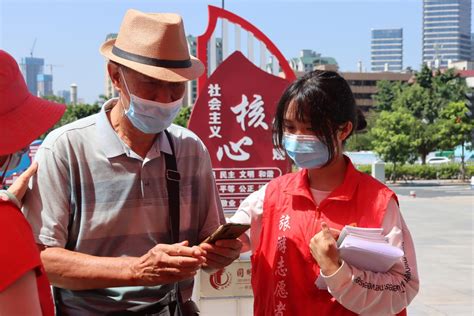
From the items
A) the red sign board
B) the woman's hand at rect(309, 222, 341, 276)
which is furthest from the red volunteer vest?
the red sign board

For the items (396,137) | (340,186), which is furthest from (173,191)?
(396,137)

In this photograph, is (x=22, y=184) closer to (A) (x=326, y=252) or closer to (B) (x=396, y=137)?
(A) (x=326, y=252)

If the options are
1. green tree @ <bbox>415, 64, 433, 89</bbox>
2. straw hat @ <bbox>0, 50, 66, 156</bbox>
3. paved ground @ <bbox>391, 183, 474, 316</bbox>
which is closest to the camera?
straw hat @ <bbox>0, 50, 66, 156</bbox>

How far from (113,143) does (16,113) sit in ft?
1.68

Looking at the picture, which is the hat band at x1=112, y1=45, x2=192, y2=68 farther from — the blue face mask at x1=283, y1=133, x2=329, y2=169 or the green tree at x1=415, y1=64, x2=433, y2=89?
the green tree at x1=415, y1=64, x2=433, y2=89

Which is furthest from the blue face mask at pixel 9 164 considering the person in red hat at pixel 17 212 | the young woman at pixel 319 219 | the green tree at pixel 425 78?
the green tree at pixel 425 78

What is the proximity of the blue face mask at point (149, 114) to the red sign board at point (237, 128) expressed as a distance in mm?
2696

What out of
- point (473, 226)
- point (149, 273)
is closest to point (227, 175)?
point (149, 273)

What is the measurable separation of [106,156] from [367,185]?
0.82m

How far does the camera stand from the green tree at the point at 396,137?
28.0 meters

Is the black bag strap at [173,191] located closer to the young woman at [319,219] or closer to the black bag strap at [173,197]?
the black bag strap at [173,197]

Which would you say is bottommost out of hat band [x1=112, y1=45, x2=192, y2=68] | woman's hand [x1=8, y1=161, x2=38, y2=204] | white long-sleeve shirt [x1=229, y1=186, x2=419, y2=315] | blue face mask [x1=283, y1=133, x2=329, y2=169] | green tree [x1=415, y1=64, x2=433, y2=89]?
white long-sleeve shirt [x1=229, y1=186, x2=419, y2=315]

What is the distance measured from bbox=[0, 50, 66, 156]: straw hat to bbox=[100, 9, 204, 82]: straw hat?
0.46 metres

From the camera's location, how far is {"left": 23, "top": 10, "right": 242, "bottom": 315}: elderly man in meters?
1.77
